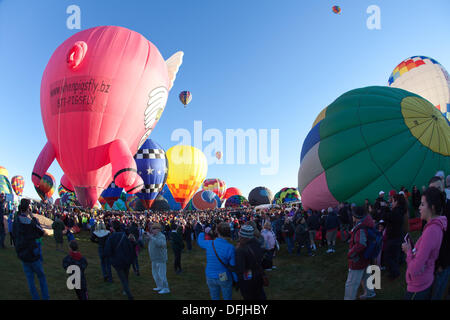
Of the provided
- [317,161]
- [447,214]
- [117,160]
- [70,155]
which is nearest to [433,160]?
[317,161]

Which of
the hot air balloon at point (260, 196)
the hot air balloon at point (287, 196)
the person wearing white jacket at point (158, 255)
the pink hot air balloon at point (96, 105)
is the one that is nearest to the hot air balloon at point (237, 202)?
the hot air balloon at point (260, 196)

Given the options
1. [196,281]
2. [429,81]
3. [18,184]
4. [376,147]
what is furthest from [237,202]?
A: [196,281]

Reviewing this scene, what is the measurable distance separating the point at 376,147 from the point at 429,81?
12946mm

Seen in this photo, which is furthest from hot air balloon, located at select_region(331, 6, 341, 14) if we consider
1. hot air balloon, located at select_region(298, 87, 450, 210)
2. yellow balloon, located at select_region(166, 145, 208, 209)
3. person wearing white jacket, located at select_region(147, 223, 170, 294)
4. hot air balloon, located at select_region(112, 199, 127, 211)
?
hot air balloon, located at select_region(112, 199, 127, 211)

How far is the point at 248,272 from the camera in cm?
380

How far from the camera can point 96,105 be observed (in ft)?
39.2

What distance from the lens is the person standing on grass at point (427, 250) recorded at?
288 cm

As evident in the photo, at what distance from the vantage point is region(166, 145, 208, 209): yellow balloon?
3139 centimetres

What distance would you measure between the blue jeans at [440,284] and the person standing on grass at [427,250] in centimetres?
6

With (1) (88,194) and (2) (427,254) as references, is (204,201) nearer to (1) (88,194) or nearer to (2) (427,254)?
(1) (88,194)

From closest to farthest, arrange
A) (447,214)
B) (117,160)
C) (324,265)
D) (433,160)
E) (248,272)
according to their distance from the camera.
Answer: (447,214) < (248,272) < (324,265) < (433,160) < (117,160)

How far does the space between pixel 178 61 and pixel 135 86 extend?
15.8 feet

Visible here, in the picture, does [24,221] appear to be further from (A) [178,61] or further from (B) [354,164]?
→ (A) [178,61]
